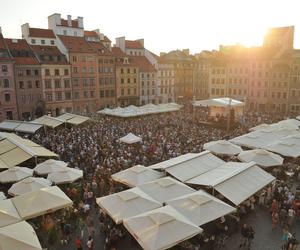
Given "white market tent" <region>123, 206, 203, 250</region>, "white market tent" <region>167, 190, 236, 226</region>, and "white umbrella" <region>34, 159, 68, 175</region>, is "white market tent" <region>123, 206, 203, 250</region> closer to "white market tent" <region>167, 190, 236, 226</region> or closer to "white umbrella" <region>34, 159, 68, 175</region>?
"white market tent" <region>167, 190, 236, 226</region>

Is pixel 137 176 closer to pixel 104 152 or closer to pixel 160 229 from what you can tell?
pixel 160 229

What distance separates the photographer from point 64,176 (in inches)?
731

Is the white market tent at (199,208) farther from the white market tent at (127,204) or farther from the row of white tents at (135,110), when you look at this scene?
the row of white tents at (135,110)

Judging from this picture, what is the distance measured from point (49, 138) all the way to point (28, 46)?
25.6 meters

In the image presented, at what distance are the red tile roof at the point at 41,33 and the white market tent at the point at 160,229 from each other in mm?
49116

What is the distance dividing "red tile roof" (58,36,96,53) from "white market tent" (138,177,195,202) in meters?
43.3

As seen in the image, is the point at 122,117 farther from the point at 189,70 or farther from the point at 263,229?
the point at 189,70

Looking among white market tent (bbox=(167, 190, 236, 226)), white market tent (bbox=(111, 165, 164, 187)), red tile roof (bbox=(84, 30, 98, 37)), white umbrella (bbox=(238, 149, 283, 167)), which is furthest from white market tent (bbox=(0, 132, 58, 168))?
red tile roof (bbox=(84, 30, 98, 37))

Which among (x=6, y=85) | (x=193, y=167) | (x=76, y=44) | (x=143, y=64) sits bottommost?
(x=193, y=167)

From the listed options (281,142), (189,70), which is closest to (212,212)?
(281,142)

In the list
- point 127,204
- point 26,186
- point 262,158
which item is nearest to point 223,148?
point 262,158

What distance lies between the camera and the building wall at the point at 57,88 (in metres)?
51.4

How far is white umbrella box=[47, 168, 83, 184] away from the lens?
18312 mm

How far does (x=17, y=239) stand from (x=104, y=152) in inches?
595
